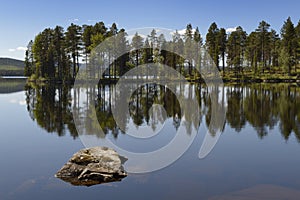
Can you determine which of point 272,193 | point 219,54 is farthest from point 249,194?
point 219,54

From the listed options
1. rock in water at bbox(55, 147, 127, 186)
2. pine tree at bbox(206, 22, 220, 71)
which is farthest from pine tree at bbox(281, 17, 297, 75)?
rock in water at bbox(55, 147, 127, 186)

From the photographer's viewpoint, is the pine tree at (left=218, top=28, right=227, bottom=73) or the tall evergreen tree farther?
the pine tree at (left=218, top=28, right=227, bottom=73)

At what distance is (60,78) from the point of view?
253 ft

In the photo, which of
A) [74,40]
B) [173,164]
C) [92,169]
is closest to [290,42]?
[74,40]

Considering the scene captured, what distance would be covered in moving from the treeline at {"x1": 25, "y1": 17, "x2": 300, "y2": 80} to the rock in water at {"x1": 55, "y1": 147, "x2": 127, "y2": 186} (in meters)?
48.2

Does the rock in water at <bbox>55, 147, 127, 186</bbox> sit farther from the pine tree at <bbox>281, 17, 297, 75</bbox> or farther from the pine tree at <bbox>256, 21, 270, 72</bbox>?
the pine tree at <bbox>256, 21, 270, 72</bbox>

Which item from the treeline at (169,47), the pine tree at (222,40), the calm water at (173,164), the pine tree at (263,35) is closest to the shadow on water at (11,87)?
the treeline at (169,47)

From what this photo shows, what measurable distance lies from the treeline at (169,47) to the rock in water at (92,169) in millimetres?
48232

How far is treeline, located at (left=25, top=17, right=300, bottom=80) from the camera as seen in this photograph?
69750 mm

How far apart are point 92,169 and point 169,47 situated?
75.3 m

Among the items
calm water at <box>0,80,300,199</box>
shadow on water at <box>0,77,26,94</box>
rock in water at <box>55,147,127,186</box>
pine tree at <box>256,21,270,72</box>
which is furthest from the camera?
pine tree at <box>256,21,270,72</box>

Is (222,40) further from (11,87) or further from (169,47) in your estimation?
(11,87)

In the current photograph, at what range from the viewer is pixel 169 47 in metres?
83.8

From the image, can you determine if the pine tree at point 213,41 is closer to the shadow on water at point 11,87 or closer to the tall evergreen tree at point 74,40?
the tall evergreen tree at point 74,40
